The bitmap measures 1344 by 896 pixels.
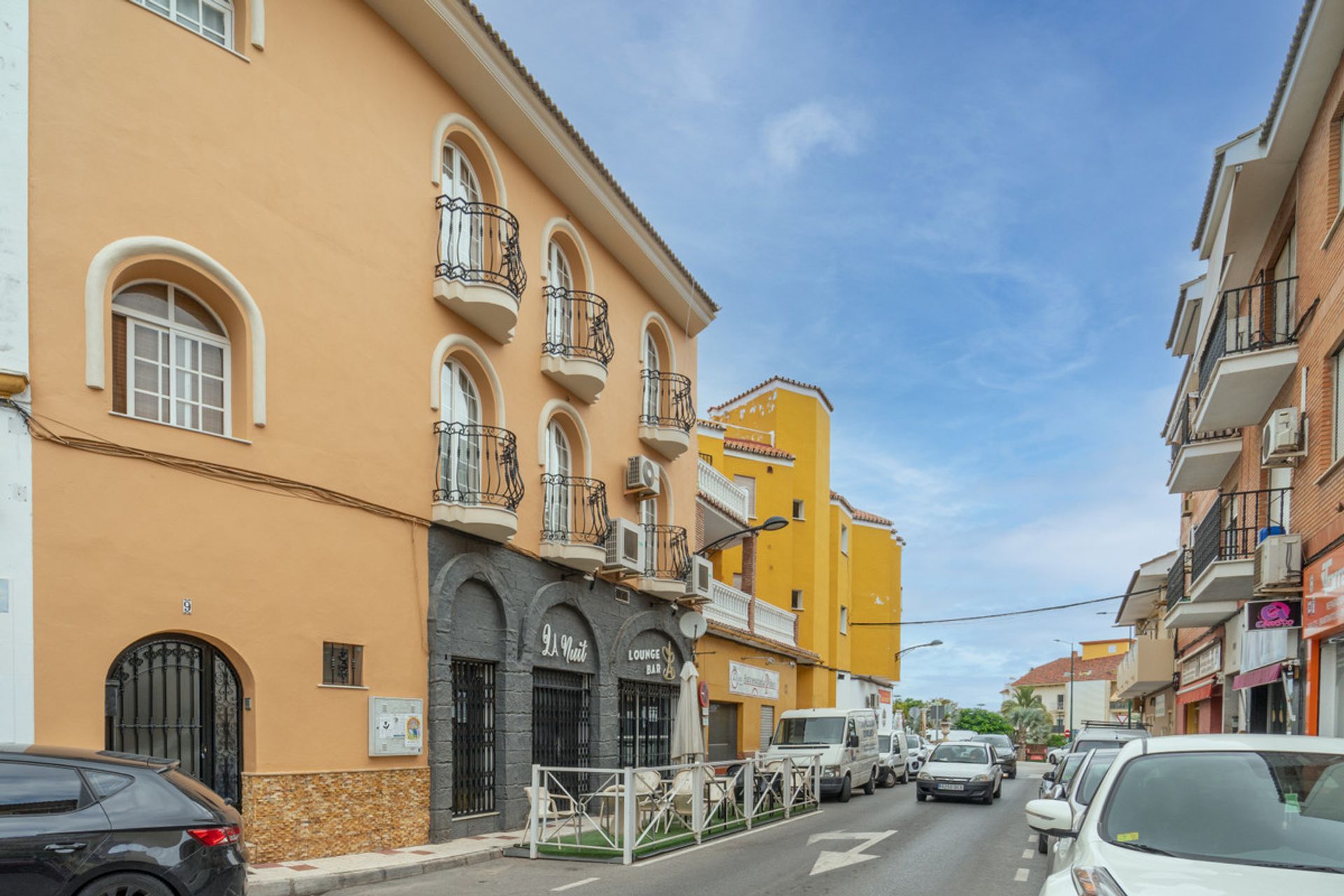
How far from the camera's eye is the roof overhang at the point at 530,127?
15195 millimetres

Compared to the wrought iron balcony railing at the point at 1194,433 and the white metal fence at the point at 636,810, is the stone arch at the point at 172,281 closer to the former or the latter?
the white metal fence at the point at 636,810

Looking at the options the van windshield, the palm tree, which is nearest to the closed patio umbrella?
the van windshield

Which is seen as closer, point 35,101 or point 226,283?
point 35,101

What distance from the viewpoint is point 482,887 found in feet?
38.3

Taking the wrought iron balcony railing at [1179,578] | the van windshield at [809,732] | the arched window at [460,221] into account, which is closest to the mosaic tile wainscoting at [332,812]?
the arched window at [460,221]

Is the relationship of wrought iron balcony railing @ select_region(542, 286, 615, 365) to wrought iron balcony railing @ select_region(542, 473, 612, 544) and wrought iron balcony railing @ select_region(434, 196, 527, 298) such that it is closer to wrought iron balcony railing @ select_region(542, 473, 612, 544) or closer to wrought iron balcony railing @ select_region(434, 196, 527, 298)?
wrought iron balcony railing @ select_region(434, 196, 527, 298)

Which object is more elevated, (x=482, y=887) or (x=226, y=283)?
(x=226, y=283)

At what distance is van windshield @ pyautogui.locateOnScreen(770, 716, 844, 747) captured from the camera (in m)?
25.6

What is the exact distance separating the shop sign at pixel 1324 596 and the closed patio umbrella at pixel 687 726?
964 centimetres

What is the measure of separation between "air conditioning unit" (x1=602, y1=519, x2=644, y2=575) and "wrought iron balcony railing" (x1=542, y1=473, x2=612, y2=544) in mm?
147

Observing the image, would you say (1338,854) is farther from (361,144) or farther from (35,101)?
(361,144)

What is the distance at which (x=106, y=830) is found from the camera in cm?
701

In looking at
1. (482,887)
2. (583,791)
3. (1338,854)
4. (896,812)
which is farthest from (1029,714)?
(1338,854)

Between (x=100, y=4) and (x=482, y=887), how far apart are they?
9.79m
